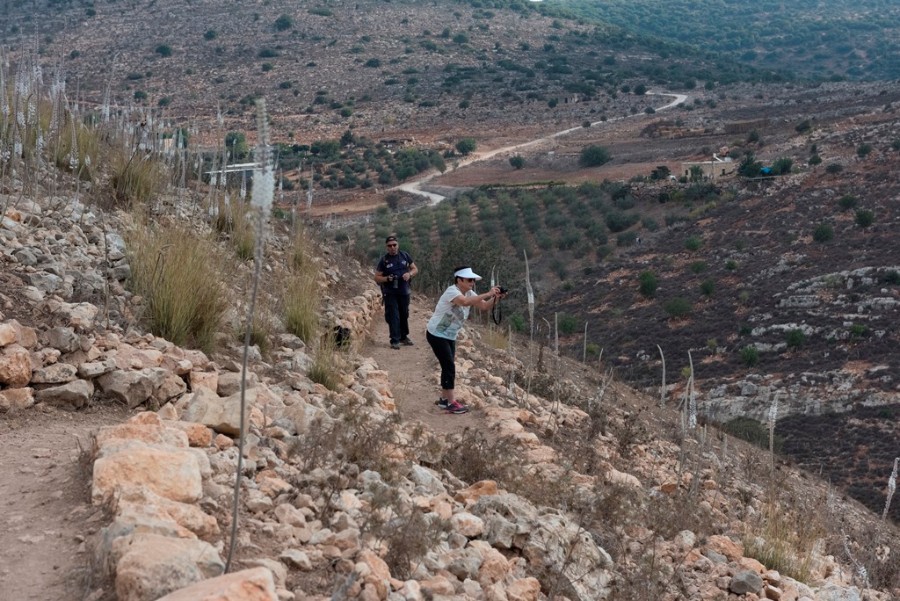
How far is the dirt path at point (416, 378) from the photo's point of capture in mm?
7984

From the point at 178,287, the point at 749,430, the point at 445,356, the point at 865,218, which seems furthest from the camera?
the point at 865,218

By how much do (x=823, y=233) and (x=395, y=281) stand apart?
23052 millimetres

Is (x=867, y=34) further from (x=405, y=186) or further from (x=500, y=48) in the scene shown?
(x=405, y=186)

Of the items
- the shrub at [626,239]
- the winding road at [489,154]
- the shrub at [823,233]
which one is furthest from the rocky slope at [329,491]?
the winding road at [489,154]

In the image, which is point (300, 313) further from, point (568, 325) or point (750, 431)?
point (568, 325)

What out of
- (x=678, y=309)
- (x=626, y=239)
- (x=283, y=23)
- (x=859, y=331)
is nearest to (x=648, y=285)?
(x=678, y=309)

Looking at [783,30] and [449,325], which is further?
[783,30]

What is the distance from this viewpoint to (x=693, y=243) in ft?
108

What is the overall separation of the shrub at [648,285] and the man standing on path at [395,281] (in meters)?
19.2

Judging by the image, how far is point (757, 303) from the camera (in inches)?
1057

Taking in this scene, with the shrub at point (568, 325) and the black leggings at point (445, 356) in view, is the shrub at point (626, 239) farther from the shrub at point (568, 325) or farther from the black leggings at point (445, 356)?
the black leggings at point (445, 356)

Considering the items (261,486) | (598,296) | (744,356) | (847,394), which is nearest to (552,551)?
(261,486)

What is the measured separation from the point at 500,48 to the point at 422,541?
3010 inches

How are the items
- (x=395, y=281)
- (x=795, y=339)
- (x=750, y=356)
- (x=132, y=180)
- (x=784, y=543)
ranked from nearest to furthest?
(x=784, y=543)
(x=132, y=180)
(x=395, y=281)
(x=750, y=356)
(x=795, y=339)
